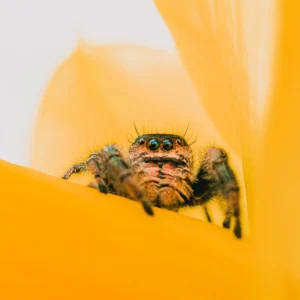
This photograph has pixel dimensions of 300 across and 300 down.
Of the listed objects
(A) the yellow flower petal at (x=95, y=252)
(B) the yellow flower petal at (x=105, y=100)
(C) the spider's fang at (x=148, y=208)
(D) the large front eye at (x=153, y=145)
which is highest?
(B) the yellow flower petal at (x=105, y=100)

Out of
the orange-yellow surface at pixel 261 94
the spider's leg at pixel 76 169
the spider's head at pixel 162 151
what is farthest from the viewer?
the spider's leg at pixel 76 169

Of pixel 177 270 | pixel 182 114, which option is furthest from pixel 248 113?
pixel 182 114

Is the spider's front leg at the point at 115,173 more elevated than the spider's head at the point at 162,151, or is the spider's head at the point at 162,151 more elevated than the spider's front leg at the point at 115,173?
the spider's head at the point at 162,151

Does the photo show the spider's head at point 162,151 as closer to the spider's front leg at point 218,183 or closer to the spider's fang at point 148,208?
the spider's front leg at point 218,183

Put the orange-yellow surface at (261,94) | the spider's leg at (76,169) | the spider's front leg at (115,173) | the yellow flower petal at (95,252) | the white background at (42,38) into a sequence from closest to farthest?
the yellow flower petal at (95,252) → the orange-yellow surface at (261,94) → the spider's front leg at (115,173) → the spider's leg at (76,169) → the white background at (42,38)

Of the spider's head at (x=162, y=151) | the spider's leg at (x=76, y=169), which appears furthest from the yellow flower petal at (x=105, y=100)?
the spider's head at (x=162, y=151)

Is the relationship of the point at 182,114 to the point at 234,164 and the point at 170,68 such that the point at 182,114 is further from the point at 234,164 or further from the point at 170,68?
the point at 234,164

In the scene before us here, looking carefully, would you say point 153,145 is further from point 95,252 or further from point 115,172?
point 95,252

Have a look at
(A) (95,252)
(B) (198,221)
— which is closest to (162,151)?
(B) (198,221)
